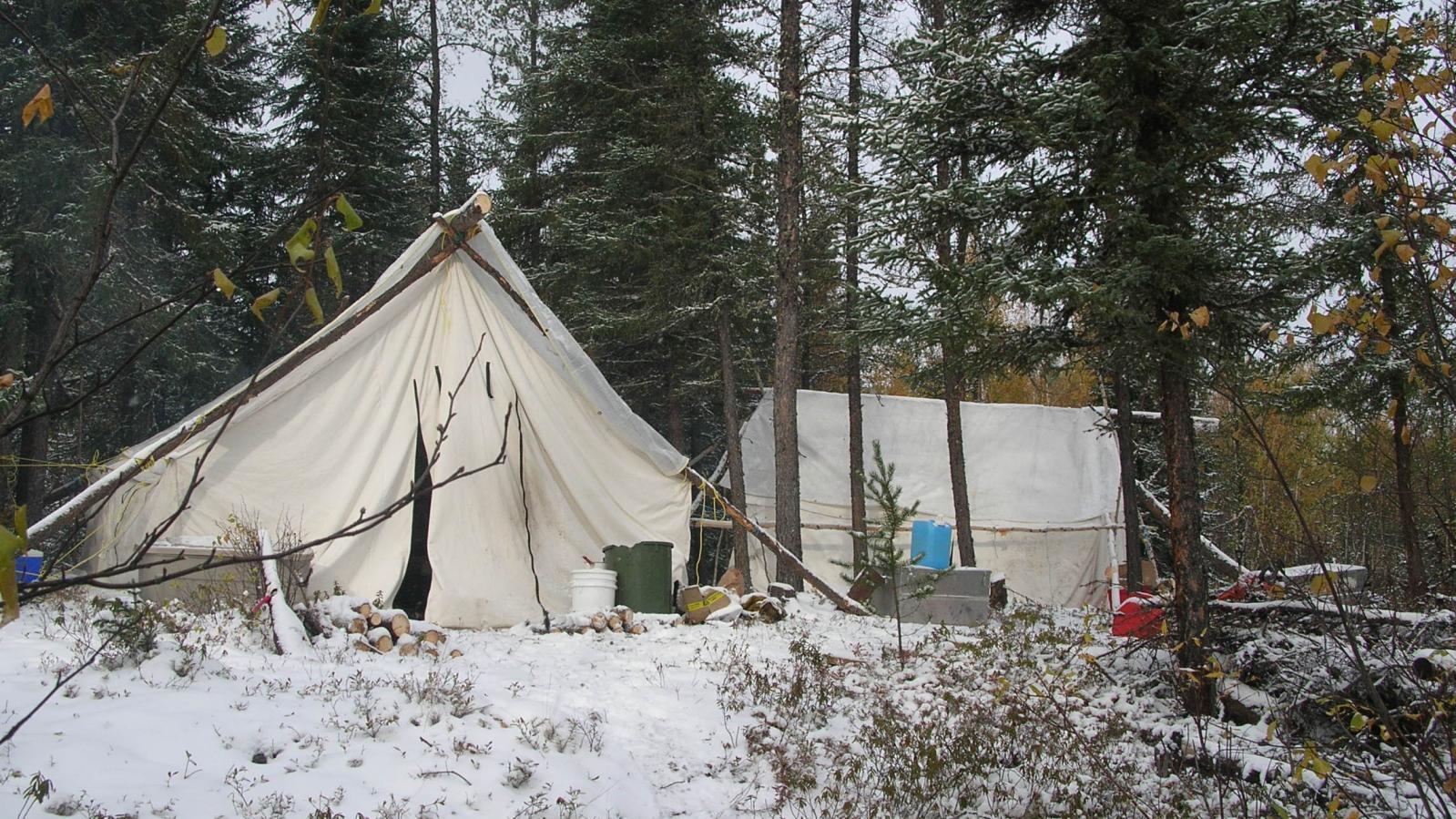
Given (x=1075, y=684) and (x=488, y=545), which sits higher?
(x=488, y=545)

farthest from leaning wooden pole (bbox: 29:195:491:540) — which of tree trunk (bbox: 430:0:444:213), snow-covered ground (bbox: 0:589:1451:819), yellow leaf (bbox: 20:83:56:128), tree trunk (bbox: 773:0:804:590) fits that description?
tree trunk (bbox: 430:0:444:213)

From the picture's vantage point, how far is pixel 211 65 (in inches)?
683

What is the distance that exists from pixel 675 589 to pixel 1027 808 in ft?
18.5

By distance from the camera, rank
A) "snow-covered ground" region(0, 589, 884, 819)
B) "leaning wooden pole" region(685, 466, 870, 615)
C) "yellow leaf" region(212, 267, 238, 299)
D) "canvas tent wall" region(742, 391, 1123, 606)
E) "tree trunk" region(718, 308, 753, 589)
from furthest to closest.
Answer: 1. "canvas tent wall" region(742, 391, 1123, 606)
2. "tree trunk" region(718, 308, 753, 589)
3. "leaning wooden pole" region(685, 466, 870, 615)
4. "snow-covered ground" region(0, 589, 884, 819)
5. "yellow leaf" region(212, 267, 238, 299)

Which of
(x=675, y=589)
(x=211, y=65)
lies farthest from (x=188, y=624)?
(x=211, y=65)

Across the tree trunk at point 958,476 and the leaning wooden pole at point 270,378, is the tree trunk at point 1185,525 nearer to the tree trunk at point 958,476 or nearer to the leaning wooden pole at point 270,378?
the leaning wooden pole at point 270,378

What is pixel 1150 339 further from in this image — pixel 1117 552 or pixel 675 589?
pixel 1117 552

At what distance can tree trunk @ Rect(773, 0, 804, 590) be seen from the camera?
1248 cm

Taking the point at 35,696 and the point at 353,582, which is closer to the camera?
the point at 35,696

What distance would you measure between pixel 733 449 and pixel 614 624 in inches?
270

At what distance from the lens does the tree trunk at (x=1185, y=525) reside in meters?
6.87

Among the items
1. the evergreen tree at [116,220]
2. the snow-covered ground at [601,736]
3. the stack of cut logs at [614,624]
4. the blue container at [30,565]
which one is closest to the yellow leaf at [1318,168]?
the snow-covered ground at [601,736]

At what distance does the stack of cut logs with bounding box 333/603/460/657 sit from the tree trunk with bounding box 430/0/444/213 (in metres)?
13.7

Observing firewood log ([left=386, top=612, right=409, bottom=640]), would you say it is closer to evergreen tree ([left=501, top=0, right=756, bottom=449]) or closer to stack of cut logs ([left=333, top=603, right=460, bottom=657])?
stack of cut logs ([left=333, top=603, right=460, bottom=657])
